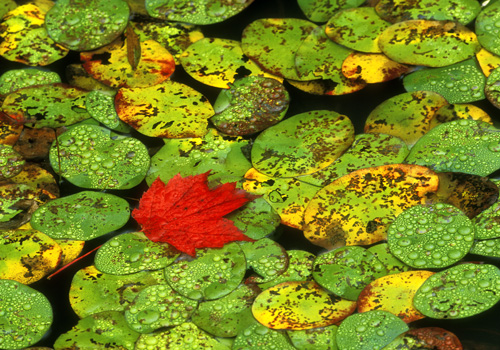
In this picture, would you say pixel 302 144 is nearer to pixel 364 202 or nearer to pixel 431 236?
pixel 364 202

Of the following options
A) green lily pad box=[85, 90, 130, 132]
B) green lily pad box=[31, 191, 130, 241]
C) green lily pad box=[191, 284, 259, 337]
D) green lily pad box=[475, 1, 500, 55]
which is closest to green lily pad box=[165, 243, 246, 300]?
green lily pad box=[191, 284, 259, 337]

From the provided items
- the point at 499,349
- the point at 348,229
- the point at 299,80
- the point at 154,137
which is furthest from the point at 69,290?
the point at 499,349

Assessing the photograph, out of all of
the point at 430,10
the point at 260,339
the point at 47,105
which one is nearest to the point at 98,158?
the point at 47,105

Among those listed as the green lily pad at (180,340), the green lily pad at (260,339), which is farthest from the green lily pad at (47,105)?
the green lily pad at (260,339)

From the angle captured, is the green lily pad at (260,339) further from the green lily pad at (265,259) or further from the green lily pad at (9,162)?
the green lily pad at (9,162)

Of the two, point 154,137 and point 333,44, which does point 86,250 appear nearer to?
point 154,137
